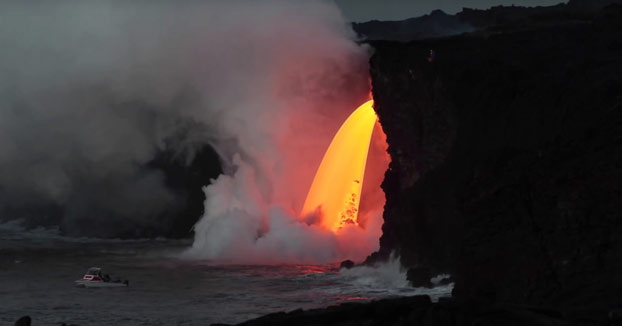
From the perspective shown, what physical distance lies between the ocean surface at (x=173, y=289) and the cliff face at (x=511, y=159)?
458 cm

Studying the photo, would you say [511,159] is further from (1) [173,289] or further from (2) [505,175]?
(1) [173,289]

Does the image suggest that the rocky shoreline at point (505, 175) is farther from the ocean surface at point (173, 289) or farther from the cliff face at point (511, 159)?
the ocean surface at point (173, 289)

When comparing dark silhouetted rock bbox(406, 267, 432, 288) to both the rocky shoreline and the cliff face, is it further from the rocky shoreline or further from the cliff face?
the cliff face

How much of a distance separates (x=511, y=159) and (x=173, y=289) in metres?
23.5

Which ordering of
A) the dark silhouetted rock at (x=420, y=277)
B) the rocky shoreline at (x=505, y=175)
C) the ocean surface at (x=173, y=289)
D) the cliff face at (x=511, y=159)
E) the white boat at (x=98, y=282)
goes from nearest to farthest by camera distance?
the rocky shoreline at (x=505, y=175)
the cliff face at (x=511, y=159)
the ocean surface at (x=173, y=289)
the dark silhouetted rock at (x=420, y=277)
the white boat at (x=98, y=282)

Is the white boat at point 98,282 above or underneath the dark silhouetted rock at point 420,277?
underneath

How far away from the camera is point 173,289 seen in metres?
62.1

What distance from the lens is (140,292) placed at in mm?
61125

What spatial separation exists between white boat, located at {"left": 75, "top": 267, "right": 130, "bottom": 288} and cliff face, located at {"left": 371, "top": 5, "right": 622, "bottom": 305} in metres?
16.7

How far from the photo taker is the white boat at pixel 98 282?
2511 inches

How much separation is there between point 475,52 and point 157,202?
61.7 m

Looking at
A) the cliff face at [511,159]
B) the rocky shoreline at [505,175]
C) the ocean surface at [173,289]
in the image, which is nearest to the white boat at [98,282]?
the ocean surface at [173,289]

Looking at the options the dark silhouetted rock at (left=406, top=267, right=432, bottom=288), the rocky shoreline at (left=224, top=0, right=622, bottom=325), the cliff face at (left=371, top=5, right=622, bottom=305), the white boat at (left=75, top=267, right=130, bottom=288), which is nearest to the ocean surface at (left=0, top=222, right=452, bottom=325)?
the dark silhouetted rock at (left=406, top=267, right=432, bottom=288)

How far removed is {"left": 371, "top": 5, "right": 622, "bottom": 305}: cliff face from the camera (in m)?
43.6
